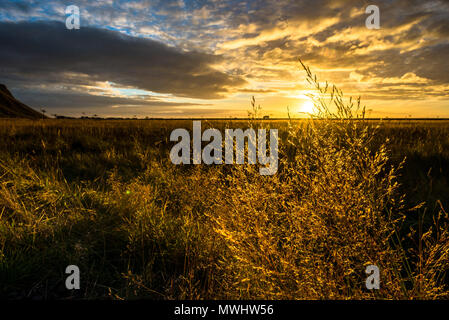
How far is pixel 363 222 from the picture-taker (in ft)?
4.29

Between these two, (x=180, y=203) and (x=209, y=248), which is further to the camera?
(x=180, y=203)

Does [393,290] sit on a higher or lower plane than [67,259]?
higher

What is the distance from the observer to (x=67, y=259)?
Answer: 6.77ft

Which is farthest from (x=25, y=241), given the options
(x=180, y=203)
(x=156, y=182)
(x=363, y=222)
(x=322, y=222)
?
(x=363, y=222)

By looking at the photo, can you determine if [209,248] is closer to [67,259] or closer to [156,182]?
[67,259]

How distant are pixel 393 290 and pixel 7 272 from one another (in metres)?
2.53

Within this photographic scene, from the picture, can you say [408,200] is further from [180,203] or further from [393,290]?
[180,203]

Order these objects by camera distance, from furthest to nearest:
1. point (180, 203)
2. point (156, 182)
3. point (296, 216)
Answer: point (156, 182) → point (180, 203) → point (296, 216)
